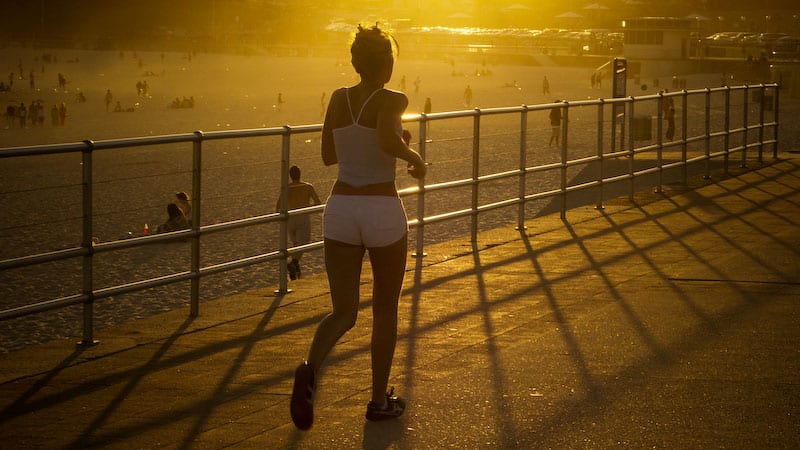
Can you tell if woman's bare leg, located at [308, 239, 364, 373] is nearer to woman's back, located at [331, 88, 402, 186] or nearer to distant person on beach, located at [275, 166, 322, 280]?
woman's back, located at [331, 88, 402, 186]

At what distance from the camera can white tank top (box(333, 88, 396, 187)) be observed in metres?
5.61

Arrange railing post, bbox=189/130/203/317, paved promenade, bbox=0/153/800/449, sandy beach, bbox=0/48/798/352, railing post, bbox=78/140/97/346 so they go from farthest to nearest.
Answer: sandy beach, bbox=0/48/798/352, railing post, bbox=189/130/203/317, railing post, bbox=78/140/97/346, paved promenade, bbox=0/153/800/449

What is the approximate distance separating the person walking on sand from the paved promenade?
1.16 feet

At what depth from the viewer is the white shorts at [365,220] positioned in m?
5.60

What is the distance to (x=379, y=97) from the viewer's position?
5.59 m

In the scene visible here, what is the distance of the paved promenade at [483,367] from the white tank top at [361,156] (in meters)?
1.02

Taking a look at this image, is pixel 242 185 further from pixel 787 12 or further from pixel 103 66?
pixel 787 12

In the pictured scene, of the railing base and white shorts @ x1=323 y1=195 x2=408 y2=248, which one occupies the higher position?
white shorts @ x1=323 y1=195 x2=408 y2=248

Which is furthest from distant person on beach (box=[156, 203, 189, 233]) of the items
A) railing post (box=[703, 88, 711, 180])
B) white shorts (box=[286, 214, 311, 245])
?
railing post (box=[703, 88, 711, 180])

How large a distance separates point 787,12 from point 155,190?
120119 mm

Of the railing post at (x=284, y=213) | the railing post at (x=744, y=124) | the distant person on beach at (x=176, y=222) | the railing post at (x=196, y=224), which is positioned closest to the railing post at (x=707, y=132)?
the railing post at (x=744, y=124)

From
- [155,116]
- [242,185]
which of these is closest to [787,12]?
[155,116]

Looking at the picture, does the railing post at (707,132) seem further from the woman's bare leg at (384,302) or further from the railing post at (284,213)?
the woman's bare leg at (384,302)

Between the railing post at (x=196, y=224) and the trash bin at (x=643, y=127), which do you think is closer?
the railing post at (x=196, y=224)
